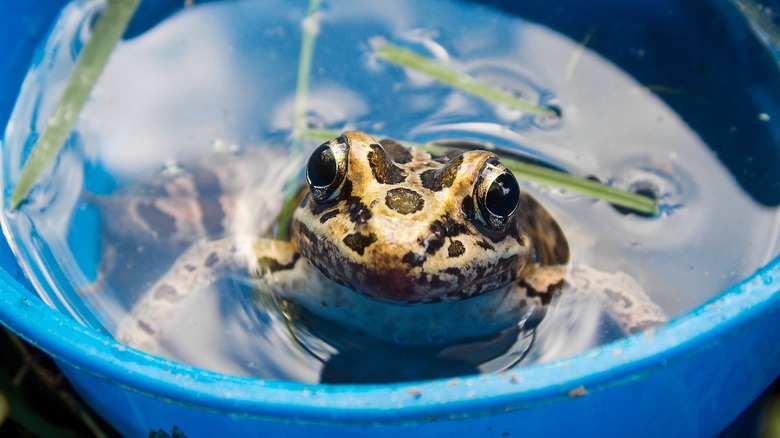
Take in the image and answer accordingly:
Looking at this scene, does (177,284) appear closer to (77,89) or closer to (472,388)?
(77,89)

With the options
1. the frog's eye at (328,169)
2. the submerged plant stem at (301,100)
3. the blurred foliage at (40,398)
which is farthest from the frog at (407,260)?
the blurred foliage at (40,398)

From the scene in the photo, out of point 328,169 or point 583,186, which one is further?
point 583,186

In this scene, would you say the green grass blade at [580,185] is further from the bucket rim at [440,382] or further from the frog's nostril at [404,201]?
the bucket rim at [440,382]

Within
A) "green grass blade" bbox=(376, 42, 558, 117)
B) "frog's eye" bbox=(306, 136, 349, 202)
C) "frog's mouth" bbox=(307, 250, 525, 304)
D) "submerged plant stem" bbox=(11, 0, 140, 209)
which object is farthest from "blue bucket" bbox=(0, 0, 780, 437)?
"green grass blade" bbox=(376, 42, 558, 117)

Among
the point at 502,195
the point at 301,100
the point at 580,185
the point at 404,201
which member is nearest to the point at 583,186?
the point at 580,185

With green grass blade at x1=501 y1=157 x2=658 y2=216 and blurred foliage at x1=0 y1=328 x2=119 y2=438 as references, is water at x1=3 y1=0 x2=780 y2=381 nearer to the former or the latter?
green grass blade at x1=501 y1=157 x2=658 y2=216
